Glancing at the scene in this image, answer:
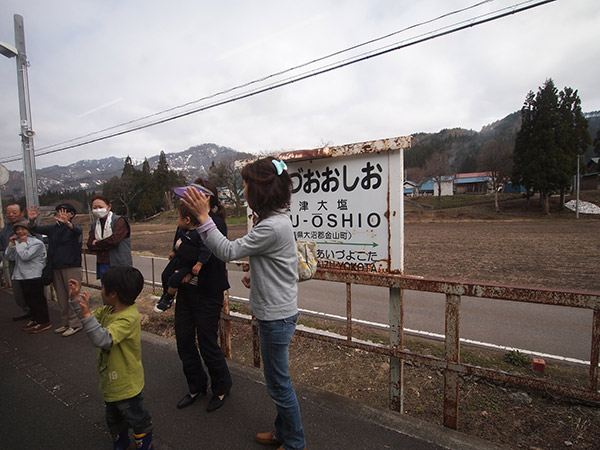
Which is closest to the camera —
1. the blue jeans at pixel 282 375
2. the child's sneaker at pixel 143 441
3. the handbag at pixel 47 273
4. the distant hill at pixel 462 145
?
the blue jeans at pixel 282 375

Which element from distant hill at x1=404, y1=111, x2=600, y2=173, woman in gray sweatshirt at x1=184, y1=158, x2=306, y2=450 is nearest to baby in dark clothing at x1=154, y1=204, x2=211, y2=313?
woman in gray sweatshirt at x1=184, y1=158, x2=306, y2=450

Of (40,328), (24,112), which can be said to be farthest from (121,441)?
(24,112)

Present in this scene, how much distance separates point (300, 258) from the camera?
6.70 ft

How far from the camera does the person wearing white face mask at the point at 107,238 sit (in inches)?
142

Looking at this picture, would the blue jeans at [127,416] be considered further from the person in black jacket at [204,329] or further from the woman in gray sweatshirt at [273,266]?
the woman in gray sweatshirt at [273,266]

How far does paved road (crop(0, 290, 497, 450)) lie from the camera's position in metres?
2.07

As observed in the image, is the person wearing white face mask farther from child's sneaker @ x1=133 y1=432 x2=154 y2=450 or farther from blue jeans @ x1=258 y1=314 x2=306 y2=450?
blue jeans @ x1=258 y1=314 x2=306 y2=450

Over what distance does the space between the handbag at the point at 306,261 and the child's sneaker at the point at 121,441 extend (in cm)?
155

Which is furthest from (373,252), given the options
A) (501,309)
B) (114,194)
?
(114,194)

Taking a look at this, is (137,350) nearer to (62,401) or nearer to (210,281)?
(210,281)

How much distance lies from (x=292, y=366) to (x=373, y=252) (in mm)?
1915

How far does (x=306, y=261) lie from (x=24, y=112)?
738cm

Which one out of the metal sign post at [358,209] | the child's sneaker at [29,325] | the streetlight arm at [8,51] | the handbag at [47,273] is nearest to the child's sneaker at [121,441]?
the metal sign post at [358,209]

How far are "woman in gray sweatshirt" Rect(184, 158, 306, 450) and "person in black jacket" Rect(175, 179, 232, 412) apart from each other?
2.36ft
